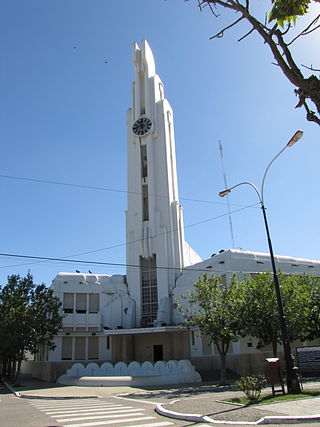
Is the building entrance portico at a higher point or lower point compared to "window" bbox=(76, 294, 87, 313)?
lower

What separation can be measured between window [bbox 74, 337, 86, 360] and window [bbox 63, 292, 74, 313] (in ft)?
8.92

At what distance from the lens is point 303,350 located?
68.5 ft

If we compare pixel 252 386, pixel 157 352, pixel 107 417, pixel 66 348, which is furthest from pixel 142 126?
pixel 107 417

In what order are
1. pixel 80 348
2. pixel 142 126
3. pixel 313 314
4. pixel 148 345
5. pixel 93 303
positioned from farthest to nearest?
pixel 142 126
pixel 93 303
pixel 148 345
pixel 80 348
pixel 313 314

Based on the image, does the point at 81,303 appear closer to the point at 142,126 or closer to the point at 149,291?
the point at 149,291

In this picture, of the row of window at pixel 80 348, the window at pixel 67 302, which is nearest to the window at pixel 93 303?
the window at pixel 67 302

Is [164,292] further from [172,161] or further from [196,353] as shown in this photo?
[172,161]

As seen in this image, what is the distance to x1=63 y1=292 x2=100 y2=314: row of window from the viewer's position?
37250 mm

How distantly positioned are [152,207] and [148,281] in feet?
25.4

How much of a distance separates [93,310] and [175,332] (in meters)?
8.25

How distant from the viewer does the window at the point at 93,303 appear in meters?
38.2

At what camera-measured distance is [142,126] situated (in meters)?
45.2

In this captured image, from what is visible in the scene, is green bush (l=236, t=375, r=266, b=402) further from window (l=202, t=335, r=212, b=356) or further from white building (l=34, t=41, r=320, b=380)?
window (l=202, t=335, r=212, b=356)

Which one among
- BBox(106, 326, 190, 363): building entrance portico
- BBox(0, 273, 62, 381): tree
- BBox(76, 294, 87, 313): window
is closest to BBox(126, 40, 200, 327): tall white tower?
BBox(106, 326, 190, 363): building entrance portico
